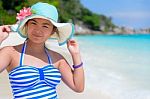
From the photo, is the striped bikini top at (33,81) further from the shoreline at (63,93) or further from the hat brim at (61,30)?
the shoreline at (63,93)

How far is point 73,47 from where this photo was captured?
2.97 metres

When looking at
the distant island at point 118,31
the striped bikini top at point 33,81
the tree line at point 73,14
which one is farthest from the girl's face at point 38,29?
the distant island at point 118,31

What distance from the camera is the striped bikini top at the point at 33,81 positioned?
8.91 feet

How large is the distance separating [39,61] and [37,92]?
0.17m

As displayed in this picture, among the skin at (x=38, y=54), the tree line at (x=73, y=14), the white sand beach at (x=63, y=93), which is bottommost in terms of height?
the tree line at (x=73, y=14)

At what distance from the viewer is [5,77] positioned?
6.91 meters

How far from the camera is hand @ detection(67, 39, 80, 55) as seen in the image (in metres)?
2.96

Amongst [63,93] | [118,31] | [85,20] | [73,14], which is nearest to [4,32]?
[63,93]

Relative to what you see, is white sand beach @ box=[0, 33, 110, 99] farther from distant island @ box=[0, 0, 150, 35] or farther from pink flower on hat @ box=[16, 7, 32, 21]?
distant island @ box=[0, 0, 150, 35]

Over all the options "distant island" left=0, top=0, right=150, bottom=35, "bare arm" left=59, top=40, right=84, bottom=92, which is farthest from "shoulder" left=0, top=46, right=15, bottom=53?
"distant island" left=0, top=0, right=150, bottom=35

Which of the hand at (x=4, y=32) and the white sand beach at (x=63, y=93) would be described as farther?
the white sand beach at (x=63, y=93)

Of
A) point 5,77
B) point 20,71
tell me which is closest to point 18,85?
point 20,71

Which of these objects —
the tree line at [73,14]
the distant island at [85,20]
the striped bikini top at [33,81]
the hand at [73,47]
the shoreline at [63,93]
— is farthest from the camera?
the distant island at [85,20]

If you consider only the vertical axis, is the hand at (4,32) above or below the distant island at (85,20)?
above
